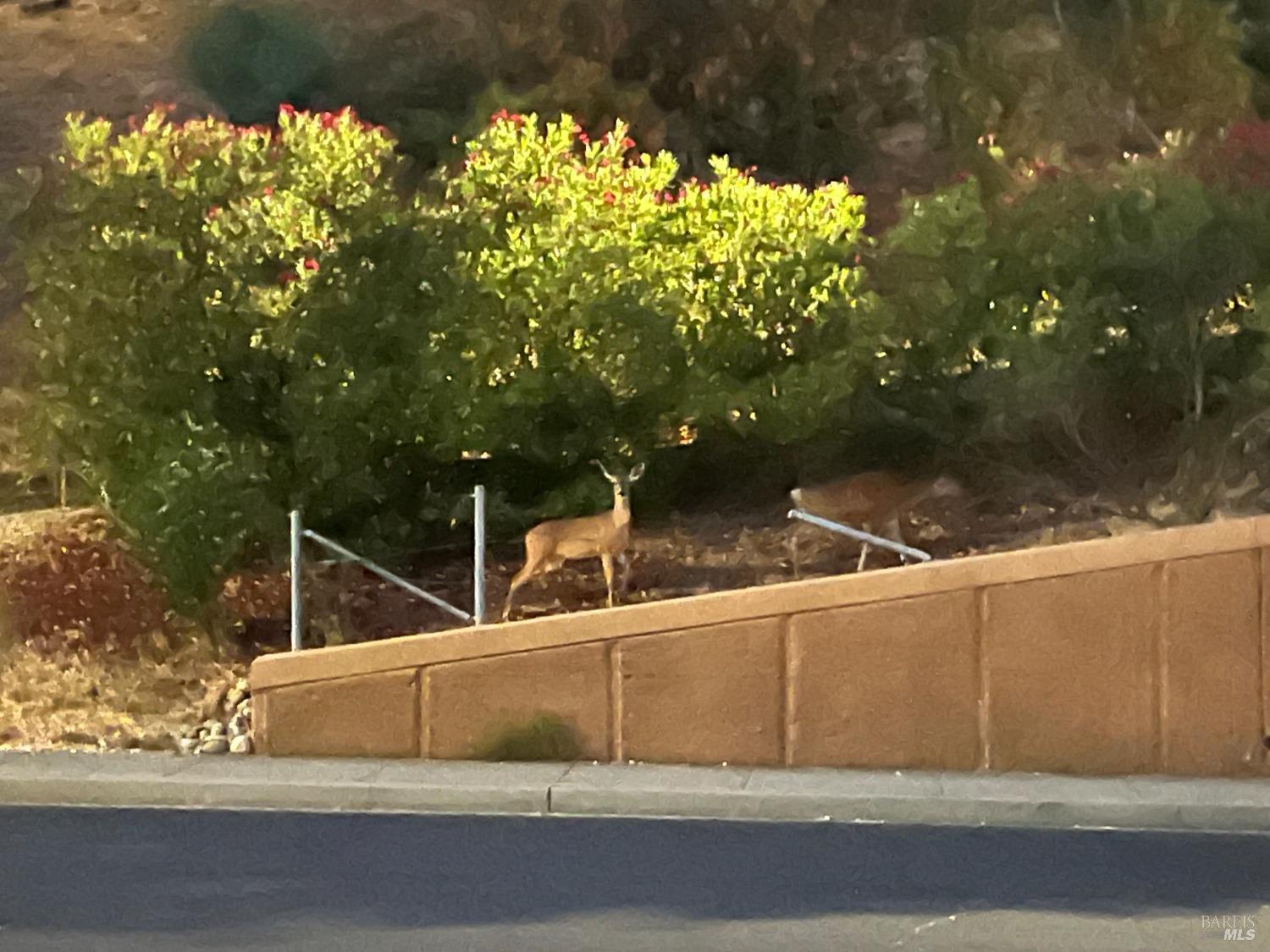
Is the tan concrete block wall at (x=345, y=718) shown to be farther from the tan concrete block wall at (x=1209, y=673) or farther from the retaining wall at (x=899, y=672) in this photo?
the tan concrete block wall at (x=1209, y=673)

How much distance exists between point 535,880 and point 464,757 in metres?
3.64

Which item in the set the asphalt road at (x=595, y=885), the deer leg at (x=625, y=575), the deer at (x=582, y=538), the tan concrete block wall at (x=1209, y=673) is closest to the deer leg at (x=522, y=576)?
the deer at (x=582, y=538)

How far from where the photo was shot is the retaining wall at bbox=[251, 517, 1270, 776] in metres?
12.4

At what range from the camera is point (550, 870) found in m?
9.38

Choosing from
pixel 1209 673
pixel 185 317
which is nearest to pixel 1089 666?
pixel 1209 673

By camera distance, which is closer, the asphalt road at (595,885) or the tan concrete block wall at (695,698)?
the asphalt road at (595,885)

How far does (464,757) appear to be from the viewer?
12711 mm

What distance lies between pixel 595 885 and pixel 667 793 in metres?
2.22

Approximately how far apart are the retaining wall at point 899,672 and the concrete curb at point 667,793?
1.33ft

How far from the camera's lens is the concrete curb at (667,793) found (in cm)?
1085

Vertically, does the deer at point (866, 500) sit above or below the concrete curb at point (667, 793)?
above

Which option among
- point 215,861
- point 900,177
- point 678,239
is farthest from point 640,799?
point 900,177

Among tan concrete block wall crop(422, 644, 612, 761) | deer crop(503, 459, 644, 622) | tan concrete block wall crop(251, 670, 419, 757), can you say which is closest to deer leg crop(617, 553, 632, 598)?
deer crop(503, 459, 644, 622)

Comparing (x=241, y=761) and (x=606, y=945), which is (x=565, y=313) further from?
(x=606, y=945)
